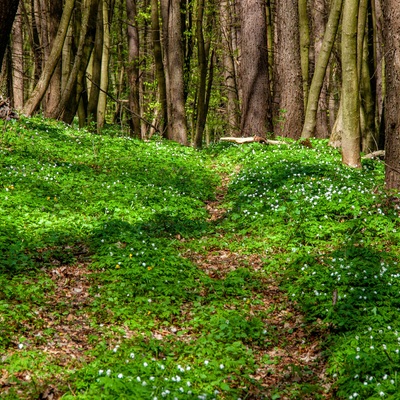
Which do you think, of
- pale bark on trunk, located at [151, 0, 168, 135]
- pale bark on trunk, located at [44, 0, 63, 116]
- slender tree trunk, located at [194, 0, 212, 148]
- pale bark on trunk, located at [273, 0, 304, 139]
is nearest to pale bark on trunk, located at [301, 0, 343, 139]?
pale bark on trunk, located at [273, 0, 304, 139]

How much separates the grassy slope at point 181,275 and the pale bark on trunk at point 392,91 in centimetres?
61

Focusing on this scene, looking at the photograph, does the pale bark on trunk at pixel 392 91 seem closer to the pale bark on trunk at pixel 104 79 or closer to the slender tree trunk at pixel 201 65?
the slender tree trunk at pixel 201 65

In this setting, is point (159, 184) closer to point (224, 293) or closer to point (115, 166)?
point (115, 166)

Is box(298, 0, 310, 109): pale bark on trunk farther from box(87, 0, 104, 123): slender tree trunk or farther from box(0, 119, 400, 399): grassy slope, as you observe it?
box(87, 0, 104, 123): slender tree trunk

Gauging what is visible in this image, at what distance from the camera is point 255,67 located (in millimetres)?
17000

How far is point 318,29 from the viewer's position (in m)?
21.9

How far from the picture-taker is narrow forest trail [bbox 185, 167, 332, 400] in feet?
18.3

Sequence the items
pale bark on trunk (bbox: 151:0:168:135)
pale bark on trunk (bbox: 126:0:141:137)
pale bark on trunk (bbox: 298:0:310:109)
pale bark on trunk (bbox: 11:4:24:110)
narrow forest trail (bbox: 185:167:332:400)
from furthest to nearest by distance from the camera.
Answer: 1. pale bark on trunk (bbox: 11:4:24:110)
2. pale bark on trunk (bbox: 126:0:141:137)
3. pale bark on trunk (bbox: 151:0:168:135)
4. pale bark on trunk (bbox: 298:0:310:109)
5. narrow forest trail (bbox: 185:167:332:400)

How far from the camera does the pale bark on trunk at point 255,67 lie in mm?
16953

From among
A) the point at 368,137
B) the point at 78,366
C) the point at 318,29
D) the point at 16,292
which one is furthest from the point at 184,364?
the point at 318,29

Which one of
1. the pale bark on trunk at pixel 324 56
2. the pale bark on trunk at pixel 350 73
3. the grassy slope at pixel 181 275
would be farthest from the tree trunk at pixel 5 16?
the pale bark on trunk at pixel 324 56

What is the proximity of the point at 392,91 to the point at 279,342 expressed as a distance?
246 inches

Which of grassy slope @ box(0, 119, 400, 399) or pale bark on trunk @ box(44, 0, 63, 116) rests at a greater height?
pale bark on trunk @ box(44, 0, 63, 116)

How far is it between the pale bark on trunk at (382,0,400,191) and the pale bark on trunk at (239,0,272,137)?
6.84 m
